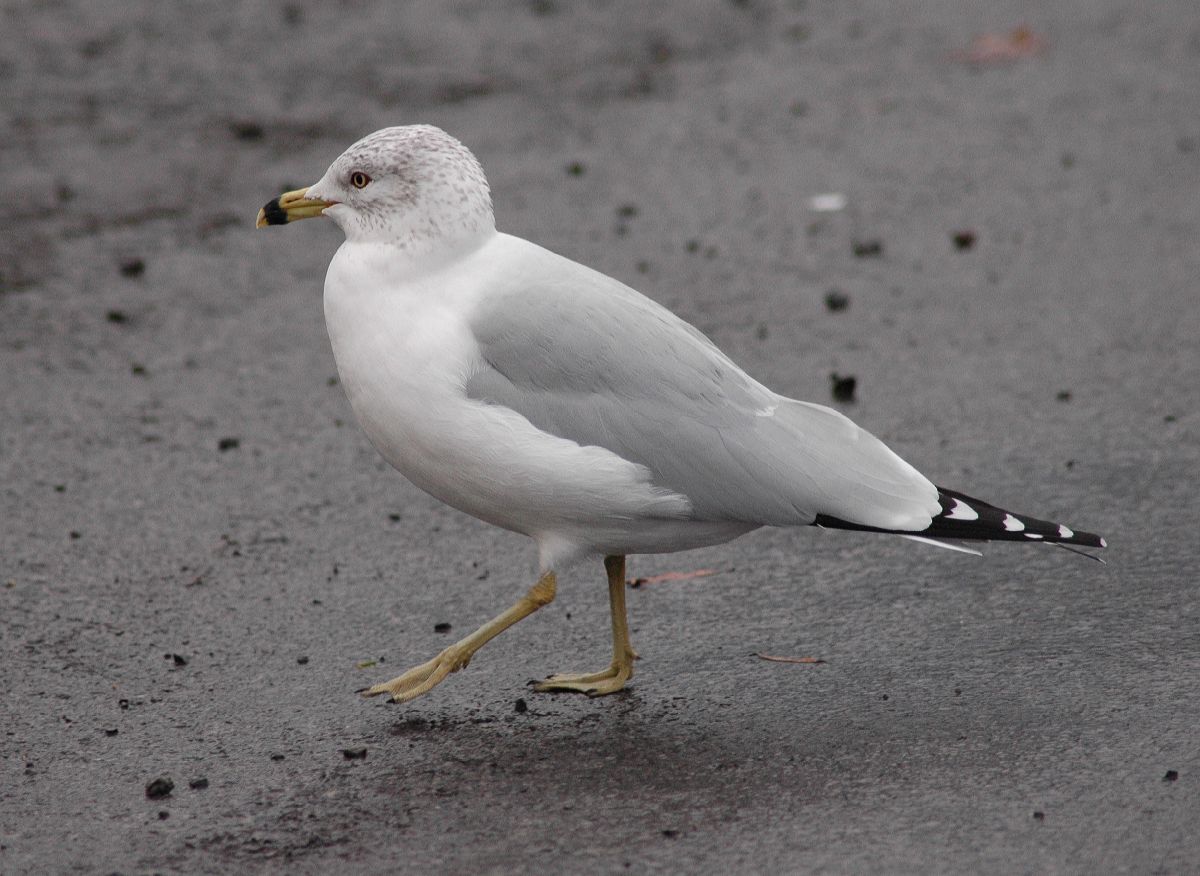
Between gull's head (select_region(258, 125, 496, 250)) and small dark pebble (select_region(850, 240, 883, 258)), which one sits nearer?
gull's head (select_region(258, 125, 496, 250))

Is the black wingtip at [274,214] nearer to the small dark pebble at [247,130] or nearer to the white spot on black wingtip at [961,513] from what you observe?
the white spot on black wingtip at [961,513]

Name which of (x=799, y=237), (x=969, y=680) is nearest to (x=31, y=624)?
(x=969, y=680)

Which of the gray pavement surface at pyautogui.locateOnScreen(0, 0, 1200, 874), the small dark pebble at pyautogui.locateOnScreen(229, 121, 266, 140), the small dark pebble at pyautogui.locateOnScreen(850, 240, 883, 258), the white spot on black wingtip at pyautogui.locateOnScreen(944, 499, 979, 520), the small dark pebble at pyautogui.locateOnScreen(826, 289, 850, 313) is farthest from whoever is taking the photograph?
the small dark pebble at pyautogui.locateOnScreen(229, 121, 266, 140)

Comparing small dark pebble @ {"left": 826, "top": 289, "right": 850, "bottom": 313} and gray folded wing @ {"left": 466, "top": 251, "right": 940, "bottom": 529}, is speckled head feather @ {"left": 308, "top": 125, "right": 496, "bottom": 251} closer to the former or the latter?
gray folded wing @ {"left": 466, "top": 251, "right": 940, "bottom": 529}

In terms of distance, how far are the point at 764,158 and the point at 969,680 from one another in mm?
4840

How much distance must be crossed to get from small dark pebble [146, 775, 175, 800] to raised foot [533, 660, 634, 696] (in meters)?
1.00

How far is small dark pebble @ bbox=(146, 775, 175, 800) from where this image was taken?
3732 mm

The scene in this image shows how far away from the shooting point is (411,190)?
4.19 meters

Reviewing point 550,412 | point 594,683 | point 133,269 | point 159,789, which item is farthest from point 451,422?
point 133,269

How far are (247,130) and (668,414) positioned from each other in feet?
17.5

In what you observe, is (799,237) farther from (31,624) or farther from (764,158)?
(31,624)

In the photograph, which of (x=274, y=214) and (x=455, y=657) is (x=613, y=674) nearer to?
(x=455, y=657)

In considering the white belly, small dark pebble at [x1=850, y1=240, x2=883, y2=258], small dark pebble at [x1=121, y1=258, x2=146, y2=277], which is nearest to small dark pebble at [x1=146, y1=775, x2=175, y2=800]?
the white belly

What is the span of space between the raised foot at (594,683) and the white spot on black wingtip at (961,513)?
0.93m
